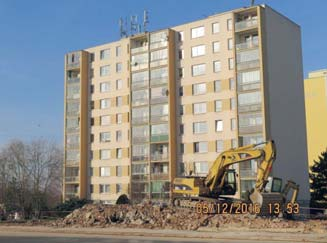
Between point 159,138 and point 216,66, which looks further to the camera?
point 159,138

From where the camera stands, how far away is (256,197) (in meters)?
34.2

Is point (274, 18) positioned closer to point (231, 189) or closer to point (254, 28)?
point (254, 28)

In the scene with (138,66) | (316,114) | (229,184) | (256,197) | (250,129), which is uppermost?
(138,66)

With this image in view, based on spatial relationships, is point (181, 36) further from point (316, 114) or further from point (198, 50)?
point (316, 114)

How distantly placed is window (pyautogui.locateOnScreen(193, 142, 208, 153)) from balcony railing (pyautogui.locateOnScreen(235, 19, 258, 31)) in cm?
1562

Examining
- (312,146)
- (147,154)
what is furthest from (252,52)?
(312,146)

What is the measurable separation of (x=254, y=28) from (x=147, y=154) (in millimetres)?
22984

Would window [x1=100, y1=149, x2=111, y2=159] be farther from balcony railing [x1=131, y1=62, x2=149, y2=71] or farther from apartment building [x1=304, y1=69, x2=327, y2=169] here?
apartment building [x1=304, y1=69, x2=327, y2=169]

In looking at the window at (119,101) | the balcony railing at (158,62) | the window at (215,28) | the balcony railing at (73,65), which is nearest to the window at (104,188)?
the window at (119,101)

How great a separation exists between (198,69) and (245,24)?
8861 mm

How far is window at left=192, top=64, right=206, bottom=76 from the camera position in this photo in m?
68.9

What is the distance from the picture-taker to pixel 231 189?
37.4 metres

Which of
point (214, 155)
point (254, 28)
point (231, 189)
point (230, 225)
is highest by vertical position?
point (254, 28)

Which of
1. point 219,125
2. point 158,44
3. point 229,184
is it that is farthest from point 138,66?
point 229,184
